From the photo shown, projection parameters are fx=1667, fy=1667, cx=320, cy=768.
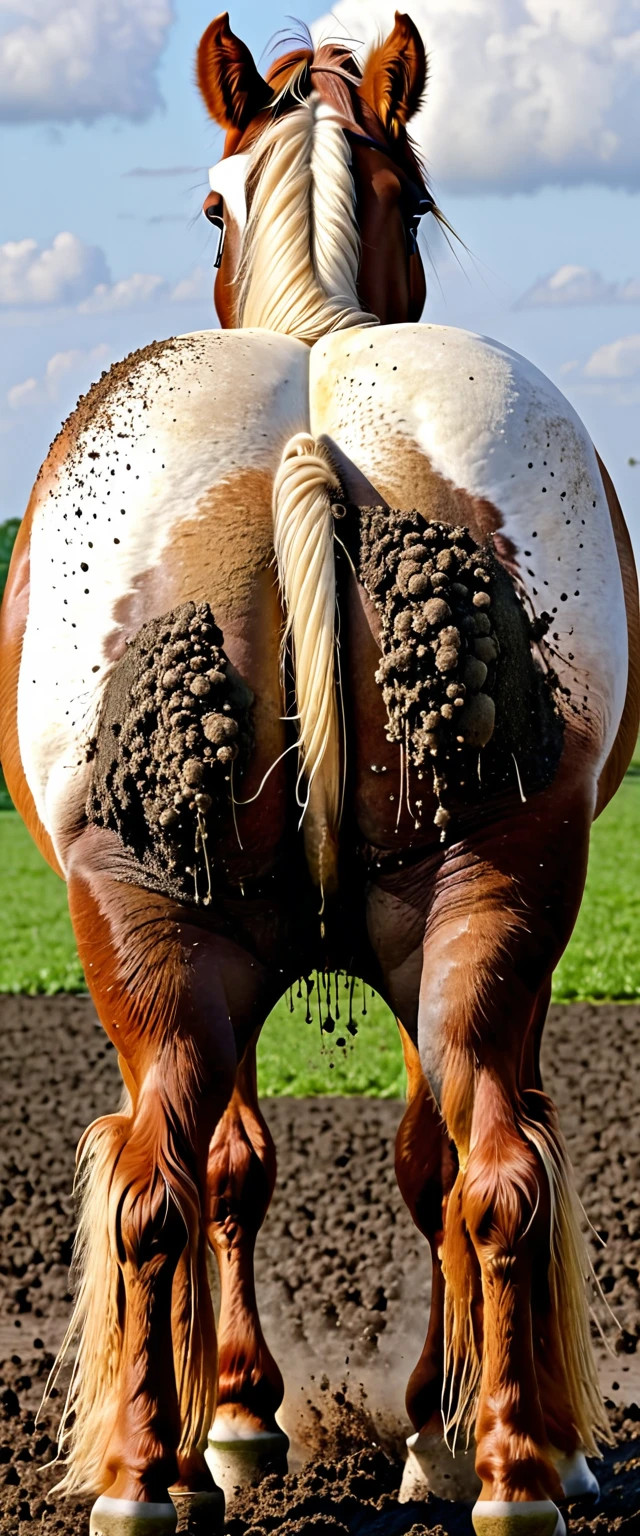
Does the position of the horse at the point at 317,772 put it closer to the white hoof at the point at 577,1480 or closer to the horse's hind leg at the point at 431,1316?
the white hoof at the point at 577,1480

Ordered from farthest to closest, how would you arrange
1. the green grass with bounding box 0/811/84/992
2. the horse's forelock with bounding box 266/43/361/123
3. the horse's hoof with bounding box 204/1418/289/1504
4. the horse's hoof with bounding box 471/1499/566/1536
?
the green grass with bounding box 0/811/84/992 < the horse's hoof with bounding box 204/1418/289/1504 < the horse's forelock with bounding box 266/43/361/123 < the horse's hoof with bounding box 471/1499/566/1536

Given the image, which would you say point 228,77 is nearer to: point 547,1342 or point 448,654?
point 448,654

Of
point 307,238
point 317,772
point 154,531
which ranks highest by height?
point 307,238

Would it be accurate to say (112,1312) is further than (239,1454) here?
No

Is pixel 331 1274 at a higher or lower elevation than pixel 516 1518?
higher

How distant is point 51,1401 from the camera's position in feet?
15.6

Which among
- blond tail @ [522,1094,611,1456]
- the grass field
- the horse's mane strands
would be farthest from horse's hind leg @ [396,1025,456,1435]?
the horse's mane strands

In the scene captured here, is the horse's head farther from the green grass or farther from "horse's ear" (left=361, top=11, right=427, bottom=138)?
the green grass

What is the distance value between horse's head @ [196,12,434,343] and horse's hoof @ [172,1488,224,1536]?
2194mm

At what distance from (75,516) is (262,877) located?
2.40 ft

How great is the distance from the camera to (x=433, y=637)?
2.78 meters

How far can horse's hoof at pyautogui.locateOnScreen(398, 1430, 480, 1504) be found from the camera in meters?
3.67

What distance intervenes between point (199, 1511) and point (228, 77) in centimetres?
283

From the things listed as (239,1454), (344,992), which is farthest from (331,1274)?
(239,1454)
